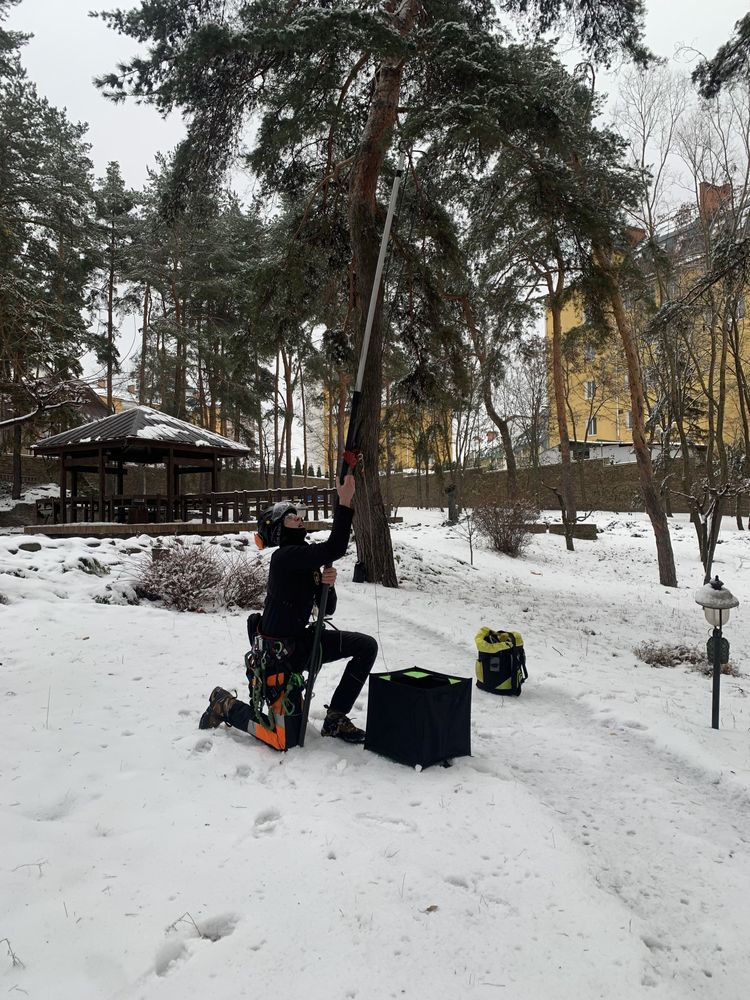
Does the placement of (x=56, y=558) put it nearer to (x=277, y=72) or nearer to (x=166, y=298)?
(x=277, y=72)

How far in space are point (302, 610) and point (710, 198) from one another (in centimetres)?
1832

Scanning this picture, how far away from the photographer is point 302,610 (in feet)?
12.5

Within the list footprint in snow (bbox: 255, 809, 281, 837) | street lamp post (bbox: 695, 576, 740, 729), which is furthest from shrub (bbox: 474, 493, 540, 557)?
footprint in snow (bbox: 255, 809, 281, 837)

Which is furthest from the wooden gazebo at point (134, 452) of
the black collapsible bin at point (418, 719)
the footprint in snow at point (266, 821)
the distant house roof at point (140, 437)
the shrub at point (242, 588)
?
the footprint in snow at point (266, 821)

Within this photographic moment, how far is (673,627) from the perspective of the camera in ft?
29.2

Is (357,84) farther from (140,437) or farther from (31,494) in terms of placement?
(31,494)

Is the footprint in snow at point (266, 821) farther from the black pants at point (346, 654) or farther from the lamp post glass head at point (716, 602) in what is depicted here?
the lamp post glass head at point (716, 602)

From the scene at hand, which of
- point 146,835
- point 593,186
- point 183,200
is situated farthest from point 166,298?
point 146,835

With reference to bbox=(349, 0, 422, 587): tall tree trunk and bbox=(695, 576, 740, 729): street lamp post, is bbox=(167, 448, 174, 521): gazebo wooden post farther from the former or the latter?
bbox=(695, 576, 740, 729): street lamp post

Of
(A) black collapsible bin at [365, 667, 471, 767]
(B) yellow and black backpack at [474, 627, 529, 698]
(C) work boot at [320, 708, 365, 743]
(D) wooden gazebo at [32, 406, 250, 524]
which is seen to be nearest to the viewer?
(A) black collapsible bin at [365, 667, 471, 767]

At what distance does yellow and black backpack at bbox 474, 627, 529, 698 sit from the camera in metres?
5.27

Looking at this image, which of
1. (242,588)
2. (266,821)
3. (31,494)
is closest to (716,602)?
(266,821)

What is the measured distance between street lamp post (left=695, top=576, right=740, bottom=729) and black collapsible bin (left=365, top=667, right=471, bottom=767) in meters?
1.86

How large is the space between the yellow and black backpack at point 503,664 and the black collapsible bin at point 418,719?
1.53m
